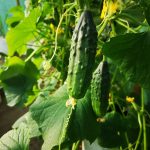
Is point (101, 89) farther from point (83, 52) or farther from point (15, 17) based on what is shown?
point (15, 17)

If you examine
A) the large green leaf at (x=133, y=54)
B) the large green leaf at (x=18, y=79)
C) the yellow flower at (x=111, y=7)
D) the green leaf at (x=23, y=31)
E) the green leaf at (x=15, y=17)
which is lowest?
the large green leaf at (x=18, y=79)

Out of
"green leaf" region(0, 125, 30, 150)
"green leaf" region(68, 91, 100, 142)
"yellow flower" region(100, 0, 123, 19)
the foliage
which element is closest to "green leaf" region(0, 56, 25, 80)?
the foliage

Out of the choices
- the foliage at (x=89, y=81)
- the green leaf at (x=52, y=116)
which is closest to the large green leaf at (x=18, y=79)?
the foliage at (x=89, y=81)

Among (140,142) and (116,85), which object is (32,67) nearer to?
(116,85)

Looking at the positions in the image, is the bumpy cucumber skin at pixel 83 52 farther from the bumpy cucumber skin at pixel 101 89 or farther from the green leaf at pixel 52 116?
the green leaf at pixel 52 116

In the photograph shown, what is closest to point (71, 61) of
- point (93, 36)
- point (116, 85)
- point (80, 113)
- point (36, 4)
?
point (93, 36)

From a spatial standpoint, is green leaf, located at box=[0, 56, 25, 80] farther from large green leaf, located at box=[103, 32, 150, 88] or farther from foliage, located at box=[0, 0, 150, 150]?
large green leaf, located at box=[103, 32, 150, 88]
